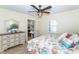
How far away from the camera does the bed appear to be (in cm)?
152

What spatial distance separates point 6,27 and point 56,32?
1426 mm

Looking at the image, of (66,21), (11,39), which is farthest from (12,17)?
(66,21)

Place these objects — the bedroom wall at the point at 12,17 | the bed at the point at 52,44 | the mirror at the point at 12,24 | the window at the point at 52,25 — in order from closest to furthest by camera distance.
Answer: the bed at the point at 52,44, the window at the point at 52,25, the bedroom wall at the point at 12,17, the mirror at the point at 12,24

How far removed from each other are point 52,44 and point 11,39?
1.49 meters

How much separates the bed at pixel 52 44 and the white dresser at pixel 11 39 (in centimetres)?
56

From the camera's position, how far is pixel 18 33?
2.86 m

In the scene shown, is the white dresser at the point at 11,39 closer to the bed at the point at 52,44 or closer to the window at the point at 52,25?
the bed at the point at 52,44

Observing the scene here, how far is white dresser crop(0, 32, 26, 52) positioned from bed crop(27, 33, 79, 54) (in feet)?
1.85

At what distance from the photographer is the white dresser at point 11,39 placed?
8.30 ft

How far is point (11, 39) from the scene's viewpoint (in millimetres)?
2752

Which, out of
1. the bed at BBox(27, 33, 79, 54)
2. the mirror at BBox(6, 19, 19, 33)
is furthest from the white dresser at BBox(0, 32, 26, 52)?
the bed at BBox(27, 33, 79, 54)

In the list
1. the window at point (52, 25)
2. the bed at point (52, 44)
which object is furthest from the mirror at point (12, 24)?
the window at point (52, 25)
